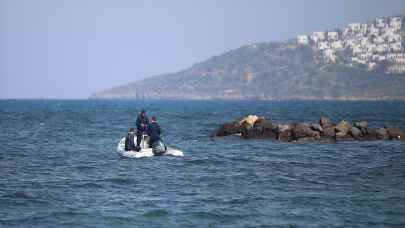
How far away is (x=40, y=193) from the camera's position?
25.1m

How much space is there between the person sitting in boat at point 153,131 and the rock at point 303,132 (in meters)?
15.6

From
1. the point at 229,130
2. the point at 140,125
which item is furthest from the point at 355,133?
the point at 140,125

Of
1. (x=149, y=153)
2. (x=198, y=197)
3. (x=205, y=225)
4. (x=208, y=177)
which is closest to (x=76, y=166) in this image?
(x=149, y=153)

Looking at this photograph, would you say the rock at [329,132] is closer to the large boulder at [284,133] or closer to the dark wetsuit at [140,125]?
the large boulder at [284,133]

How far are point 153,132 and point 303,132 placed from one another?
1668cm

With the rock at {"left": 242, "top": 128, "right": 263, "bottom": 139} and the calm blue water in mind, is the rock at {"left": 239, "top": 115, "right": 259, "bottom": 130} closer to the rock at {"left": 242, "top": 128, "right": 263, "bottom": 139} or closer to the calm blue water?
the rock at {"left": 242, "top": 128, "right": 263, "bottom": 139}

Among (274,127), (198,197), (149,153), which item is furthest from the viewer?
(274,127)

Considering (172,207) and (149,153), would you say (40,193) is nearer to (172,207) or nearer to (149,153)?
(172,207)

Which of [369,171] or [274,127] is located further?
Answer: [274,127]

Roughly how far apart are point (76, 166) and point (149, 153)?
4281 mm

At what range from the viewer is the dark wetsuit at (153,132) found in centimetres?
3544

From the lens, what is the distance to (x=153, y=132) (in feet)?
117

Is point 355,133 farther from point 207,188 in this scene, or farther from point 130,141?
point 207,188

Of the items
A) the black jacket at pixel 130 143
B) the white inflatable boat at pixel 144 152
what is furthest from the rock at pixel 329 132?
the black jacket at pixel 130 143
